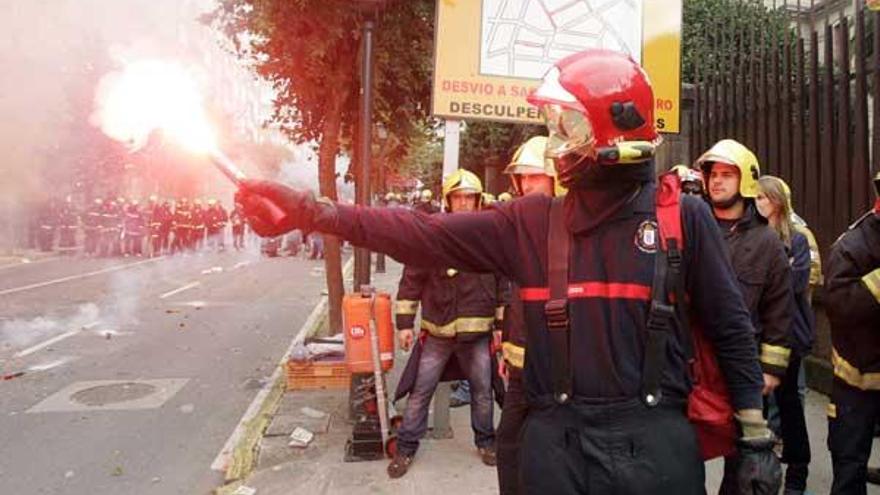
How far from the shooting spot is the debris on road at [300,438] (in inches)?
206

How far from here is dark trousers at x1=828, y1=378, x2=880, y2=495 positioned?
3.53 meters

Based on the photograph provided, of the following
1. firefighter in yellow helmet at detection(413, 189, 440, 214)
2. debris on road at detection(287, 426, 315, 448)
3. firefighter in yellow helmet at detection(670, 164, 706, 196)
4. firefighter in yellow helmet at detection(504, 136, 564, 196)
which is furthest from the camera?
firefighter in yellow helmet at detection(413, 189, 440, 214)

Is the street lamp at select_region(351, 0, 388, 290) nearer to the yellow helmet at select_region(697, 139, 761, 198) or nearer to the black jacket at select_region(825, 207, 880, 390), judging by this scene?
the yellow helmet at select_region(697, 139, 761, 198)

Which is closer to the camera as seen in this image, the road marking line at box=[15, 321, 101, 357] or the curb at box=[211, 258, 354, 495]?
the curb at box=[211, 258, 354, 495]

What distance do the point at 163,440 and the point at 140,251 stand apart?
21408 millimetres

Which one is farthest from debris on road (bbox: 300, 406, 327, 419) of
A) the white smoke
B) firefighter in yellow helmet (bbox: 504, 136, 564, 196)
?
the white smoke

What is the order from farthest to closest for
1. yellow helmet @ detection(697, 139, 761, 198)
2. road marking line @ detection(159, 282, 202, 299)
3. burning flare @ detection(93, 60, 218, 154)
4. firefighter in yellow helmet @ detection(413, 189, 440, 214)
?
road marking line @ detection(159, 282, 202, 299) → firefighter in yellow helmet @ detection(413, 189, 440, 214) → yellow helmet @ detection(697, 139, 761, 198) → burning flare @ detection(93, 60, 218, 154)

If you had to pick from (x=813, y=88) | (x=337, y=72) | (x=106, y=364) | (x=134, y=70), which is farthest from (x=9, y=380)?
(x=813, y=88)

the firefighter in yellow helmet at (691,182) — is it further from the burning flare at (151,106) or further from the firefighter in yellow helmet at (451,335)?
the burning flare at (151,106)

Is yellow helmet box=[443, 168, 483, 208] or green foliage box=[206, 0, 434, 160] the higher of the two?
green foliage box=[206, 0, 434, 160]

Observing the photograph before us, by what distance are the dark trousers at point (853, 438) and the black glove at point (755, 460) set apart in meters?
1.66

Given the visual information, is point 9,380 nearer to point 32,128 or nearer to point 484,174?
point 484,174

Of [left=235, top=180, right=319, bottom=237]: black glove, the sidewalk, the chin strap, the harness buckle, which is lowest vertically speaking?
the sidewalk

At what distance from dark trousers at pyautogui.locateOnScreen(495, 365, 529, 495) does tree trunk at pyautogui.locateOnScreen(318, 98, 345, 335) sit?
5279 millimetres
